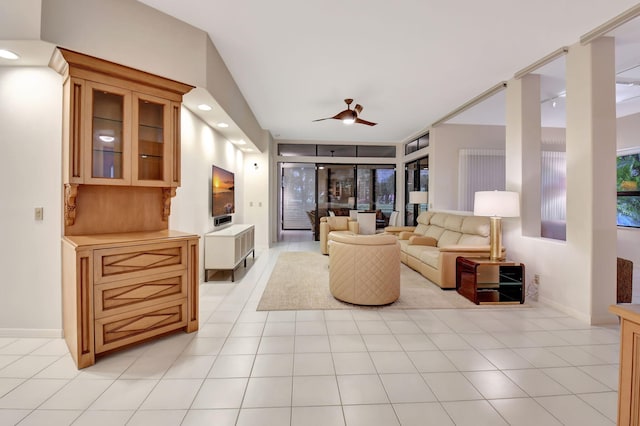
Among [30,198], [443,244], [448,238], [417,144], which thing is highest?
[417,144]

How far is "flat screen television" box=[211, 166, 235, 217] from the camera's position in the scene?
15.1 feet

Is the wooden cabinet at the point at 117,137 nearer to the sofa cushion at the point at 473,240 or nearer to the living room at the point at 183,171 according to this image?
the living room at the point at 183,171

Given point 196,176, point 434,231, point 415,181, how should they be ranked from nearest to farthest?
1. point 196,176
2. point 434,231
3. point 415,181

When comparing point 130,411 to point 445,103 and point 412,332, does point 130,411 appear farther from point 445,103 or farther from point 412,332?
point 445,103

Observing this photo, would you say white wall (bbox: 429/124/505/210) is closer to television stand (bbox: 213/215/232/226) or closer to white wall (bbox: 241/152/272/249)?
white wall (bbox: 241/152/272/249)

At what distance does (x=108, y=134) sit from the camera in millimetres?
2412

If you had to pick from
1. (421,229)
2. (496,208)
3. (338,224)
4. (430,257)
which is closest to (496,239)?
(496,208)

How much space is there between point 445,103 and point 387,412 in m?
5.05

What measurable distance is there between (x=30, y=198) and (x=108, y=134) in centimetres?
91

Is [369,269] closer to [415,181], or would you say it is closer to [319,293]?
[319,293]

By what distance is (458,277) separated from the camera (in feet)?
12.8

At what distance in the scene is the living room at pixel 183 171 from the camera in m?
2.37

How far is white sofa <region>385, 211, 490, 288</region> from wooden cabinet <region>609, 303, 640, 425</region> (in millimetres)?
2894

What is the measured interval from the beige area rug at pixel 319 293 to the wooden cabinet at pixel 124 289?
103 cm
